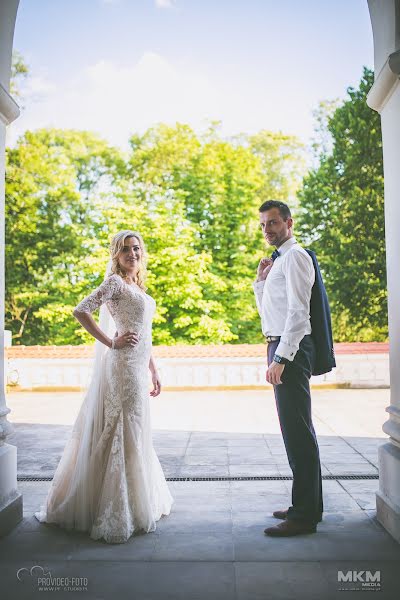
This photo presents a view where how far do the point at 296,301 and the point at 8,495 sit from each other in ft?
6.73

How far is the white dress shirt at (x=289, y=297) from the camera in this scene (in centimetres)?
292

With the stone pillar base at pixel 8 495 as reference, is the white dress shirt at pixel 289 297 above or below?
above

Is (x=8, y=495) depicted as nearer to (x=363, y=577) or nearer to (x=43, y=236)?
(x=363, y=577)

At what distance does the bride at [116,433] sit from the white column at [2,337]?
0.76ft

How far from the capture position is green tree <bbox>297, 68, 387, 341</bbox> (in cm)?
1966

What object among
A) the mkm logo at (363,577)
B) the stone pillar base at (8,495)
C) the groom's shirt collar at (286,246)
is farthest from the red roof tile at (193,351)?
the mkm logo at (363,577)

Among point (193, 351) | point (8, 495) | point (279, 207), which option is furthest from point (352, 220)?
point (8, 495)

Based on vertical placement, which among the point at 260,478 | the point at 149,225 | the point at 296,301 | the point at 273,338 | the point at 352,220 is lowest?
the point at 260,478

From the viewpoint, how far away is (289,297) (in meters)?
2.97

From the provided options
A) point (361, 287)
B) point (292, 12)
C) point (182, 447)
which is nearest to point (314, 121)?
point (292, 12)

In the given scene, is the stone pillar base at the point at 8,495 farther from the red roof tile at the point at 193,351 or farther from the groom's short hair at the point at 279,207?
the red roof tile at the point at 193,351

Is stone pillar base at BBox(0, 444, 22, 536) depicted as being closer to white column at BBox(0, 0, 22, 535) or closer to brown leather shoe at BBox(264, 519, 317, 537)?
white column at BBox(0, 0, 22, 535)

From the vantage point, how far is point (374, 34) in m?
3.22

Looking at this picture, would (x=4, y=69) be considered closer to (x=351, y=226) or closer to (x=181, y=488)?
(x=181, y=488)
